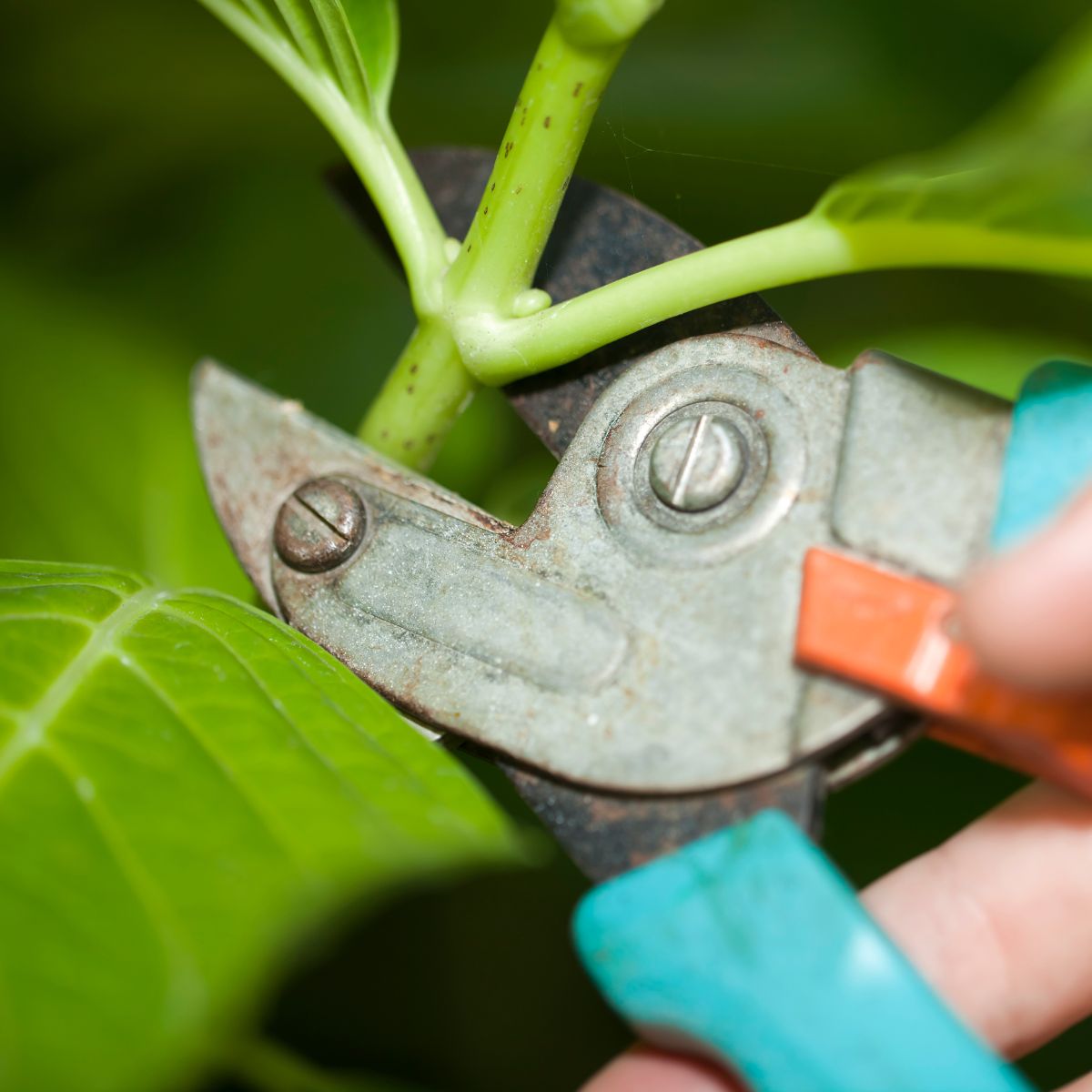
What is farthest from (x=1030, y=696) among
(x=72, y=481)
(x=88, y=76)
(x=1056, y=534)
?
(x=88, y=76)

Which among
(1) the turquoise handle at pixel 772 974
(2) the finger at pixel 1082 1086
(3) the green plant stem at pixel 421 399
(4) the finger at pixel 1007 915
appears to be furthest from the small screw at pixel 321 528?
(2) the finger at pixel 1082 1086

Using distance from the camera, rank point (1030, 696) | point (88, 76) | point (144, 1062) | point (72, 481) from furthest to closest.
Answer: point (88, 76) < point (72, 481) < point (1030, 696) < point (144, 1062)

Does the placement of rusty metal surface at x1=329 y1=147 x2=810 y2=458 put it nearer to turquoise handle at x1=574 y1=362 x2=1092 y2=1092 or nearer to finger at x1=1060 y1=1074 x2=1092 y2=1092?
turquoise handle at x1=574 y1=362 x2=1092 y2=1092

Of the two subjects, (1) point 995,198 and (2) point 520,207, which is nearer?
(1) point 995,198

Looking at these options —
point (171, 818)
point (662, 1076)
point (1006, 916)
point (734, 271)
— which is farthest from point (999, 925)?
point (171, 818)

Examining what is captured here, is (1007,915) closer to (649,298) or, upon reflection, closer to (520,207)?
(649,298)

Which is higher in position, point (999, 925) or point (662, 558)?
point (662, 558)

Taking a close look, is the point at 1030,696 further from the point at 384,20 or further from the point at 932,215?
the point at 384,20

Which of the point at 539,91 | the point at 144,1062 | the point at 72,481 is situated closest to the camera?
Result: the point at 144,1062
